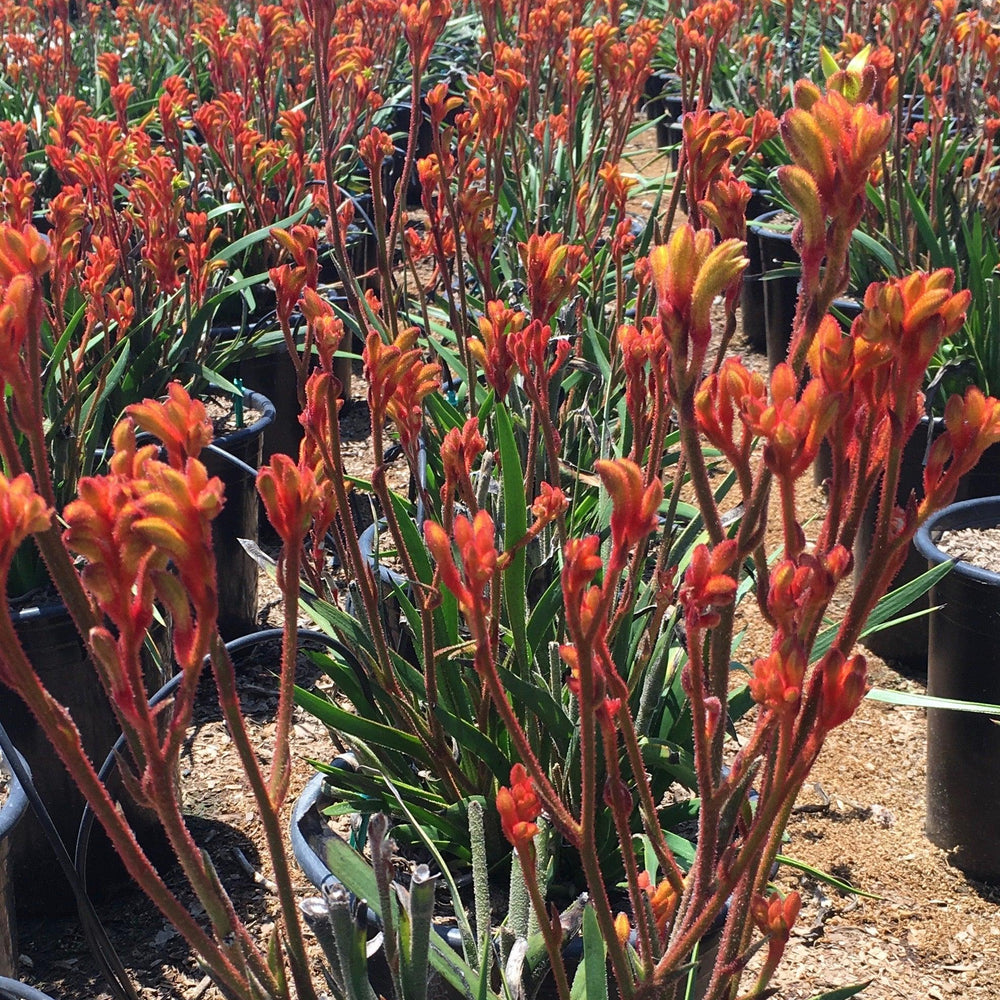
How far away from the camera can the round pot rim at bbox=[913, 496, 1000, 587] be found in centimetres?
194

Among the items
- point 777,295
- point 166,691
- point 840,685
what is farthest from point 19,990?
point 777,295

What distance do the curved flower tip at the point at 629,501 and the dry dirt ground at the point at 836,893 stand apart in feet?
3.78

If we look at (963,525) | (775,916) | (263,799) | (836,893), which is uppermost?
(263,799)

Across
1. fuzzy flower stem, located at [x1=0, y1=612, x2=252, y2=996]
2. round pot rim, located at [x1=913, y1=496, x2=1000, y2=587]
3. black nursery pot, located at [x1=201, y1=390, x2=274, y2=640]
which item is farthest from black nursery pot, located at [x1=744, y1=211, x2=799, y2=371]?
fuzzy flower stem, located at [x1=0, y1=612, x2=252, y2=996]

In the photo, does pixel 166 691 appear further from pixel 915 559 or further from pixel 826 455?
pixel 826 455

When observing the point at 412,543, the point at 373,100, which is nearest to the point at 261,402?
the point at 373,100

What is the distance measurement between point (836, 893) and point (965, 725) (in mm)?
345

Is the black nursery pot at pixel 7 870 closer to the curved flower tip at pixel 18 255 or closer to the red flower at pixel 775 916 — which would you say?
the curved flower tip at pixel 18 255

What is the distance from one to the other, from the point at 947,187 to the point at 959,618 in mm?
2053

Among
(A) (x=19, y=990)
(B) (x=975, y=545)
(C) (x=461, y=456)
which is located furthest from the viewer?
(B) (x=975, y=545)

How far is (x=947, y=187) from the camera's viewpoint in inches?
143

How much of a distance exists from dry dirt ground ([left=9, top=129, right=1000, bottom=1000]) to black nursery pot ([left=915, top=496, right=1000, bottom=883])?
58 mm

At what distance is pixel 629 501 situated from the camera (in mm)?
695

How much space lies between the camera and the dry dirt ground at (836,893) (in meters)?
1.81
